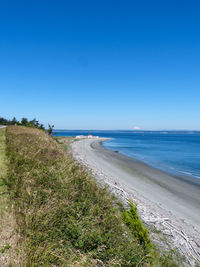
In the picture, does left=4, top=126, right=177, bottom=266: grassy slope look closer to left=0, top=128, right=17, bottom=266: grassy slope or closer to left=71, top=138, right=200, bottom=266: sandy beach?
left=0, top=128, right=17, bottom=266: grassy slope

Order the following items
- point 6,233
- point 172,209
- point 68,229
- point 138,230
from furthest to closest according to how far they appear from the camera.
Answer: point 172,209 < point 138,230 < point 68,229 < point 6,233

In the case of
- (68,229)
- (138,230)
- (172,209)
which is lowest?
(172,209)

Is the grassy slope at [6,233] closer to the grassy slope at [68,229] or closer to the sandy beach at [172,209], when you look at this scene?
the grassy slope at [68,229]

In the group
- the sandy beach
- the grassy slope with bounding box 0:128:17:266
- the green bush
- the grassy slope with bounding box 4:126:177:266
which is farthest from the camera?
the sandy beach

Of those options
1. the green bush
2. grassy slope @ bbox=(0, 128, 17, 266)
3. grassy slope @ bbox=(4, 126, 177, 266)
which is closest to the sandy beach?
the green bush

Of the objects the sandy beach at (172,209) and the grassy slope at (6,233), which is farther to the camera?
the sandy beach at (172,209)

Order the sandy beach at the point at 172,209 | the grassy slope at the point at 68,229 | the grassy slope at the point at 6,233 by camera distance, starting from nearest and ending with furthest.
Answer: the grassy slope at the point at 6,233 → the grassy slope at the point at 68,229 → the sandy beach at the point at 172,209

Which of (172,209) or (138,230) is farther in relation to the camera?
(172,209)

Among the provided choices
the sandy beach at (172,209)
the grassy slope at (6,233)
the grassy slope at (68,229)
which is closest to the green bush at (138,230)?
the grassy slope at (68,229)

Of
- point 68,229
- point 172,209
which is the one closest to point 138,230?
point 68,229

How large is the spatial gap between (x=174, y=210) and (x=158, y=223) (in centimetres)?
364

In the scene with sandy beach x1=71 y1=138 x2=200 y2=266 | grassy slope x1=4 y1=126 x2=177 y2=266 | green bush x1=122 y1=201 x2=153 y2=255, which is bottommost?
sandy beach x1=71 y1=138 x2=200 y2=266

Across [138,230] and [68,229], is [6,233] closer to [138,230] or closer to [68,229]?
[68,229]

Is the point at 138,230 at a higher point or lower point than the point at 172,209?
higher
